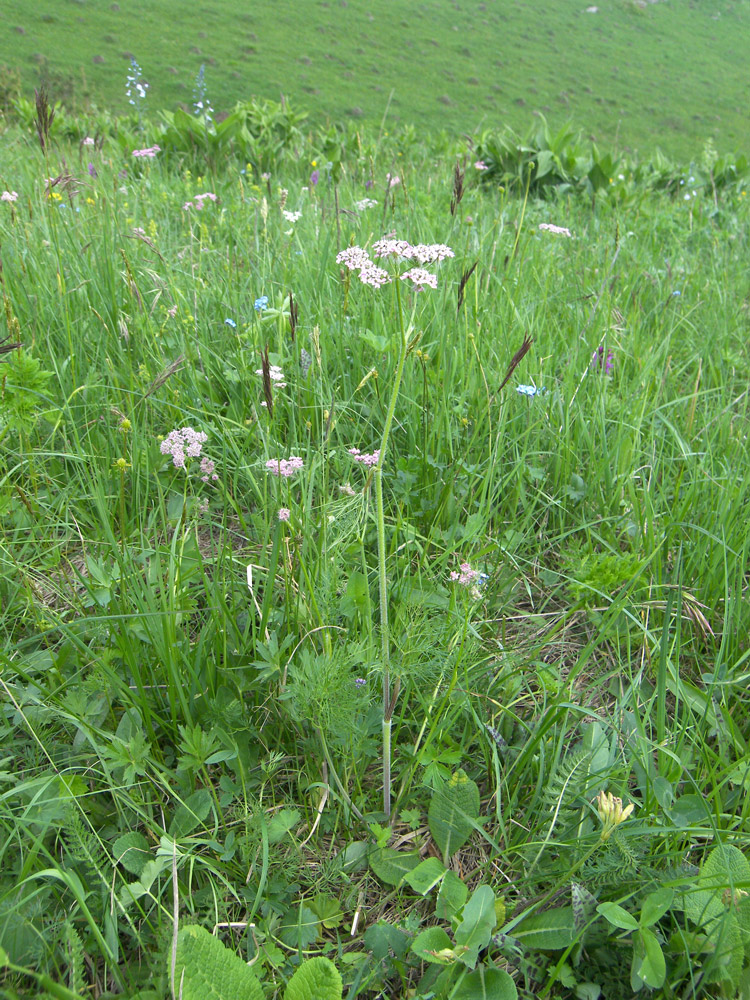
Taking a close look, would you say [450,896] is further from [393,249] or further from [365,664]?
[393,249]

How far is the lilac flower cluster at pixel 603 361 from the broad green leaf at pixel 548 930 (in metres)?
1.73

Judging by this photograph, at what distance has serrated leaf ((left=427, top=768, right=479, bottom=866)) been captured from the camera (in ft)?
3.74

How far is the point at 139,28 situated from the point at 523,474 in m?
40.1

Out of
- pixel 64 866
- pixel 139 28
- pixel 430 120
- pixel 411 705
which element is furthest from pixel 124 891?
pixel 139 28

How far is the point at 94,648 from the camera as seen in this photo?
1.36m

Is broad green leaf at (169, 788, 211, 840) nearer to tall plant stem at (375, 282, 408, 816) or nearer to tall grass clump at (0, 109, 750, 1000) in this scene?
tall grass clump at (0, 109, 750, 1000)

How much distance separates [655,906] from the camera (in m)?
0.96

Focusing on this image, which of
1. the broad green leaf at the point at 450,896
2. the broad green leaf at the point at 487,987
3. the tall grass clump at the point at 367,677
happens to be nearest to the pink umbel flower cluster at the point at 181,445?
the tall grass clump at the point at 367,677

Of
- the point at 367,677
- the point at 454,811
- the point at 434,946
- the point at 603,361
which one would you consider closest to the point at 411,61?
Result: the point at 603,361

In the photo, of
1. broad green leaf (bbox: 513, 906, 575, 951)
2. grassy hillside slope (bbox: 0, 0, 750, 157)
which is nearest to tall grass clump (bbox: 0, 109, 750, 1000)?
broad green leaf (bbox: 513, 906, 575, 951)

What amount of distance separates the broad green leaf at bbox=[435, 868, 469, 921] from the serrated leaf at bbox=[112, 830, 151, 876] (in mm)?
516

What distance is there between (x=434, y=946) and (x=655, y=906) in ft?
1.17

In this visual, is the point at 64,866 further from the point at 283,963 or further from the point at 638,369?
the point at 638,369

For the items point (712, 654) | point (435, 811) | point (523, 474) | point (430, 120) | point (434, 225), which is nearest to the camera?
point (435, 811)
